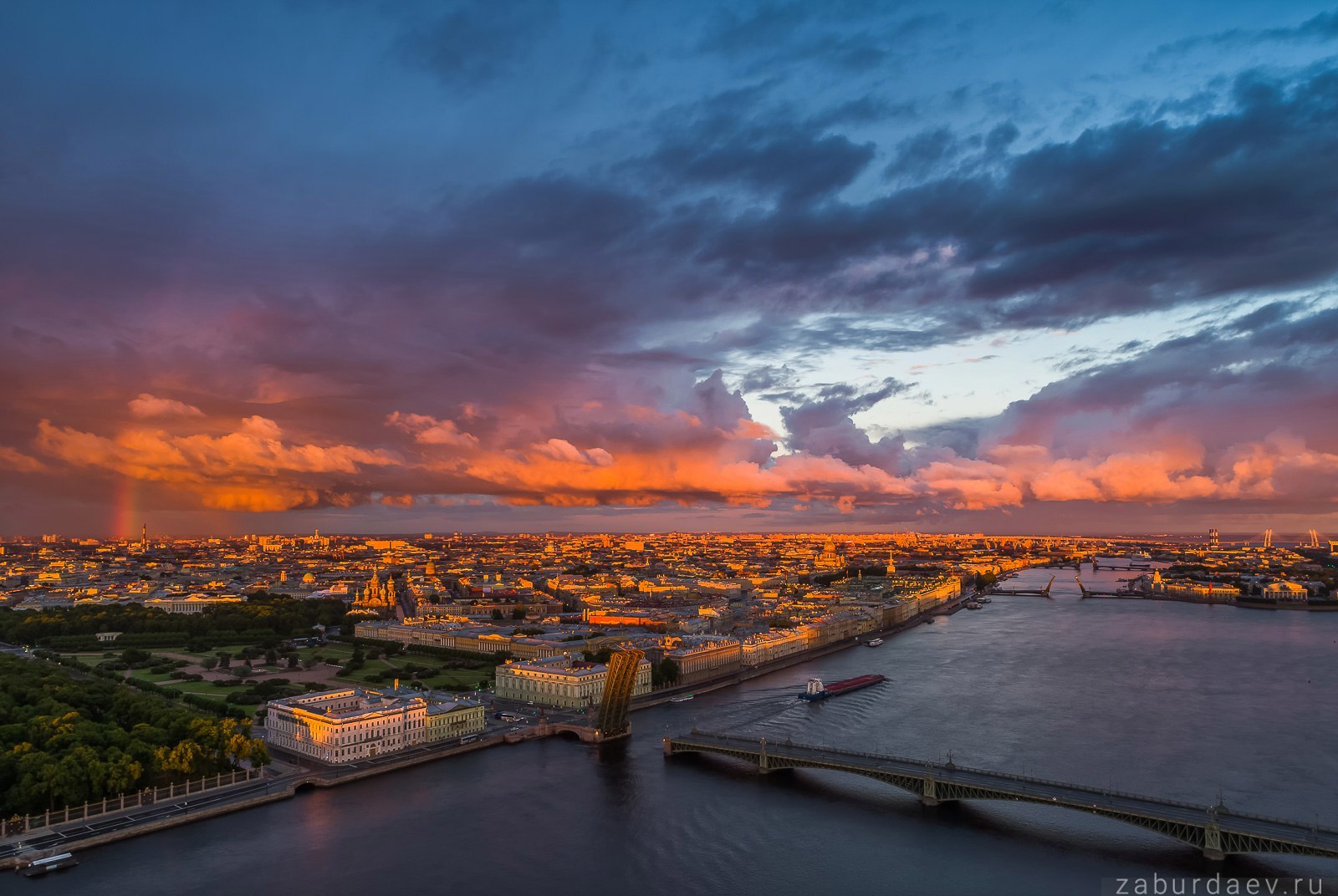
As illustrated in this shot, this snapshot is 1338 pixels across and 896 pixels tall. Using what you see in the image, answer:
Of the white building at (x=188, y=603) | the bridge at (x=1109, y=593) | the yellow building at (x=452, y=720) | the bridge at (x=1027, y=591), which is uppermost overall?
the white building at (x=188, y=603)

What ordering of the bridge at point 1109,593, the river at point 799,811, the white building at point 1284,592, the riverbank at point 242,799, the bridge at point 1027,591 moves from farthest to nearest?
the bridge at point 1027,591 < the bridge at point 1109,593 < the white building at point 1284,592 < the riverbank at point 242,799 < the river at point 799,811

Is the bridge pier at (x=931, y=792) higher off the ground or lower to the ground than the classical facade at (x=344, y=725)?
lower

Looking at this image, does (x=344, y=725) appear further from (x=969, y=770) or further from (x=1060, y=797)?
(x=1060, y=797)

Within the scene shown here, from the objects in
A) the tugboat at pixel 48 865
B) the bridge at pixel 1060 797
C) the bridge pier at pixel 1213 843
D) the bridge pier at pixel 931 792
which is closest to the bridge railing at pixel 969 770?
the bridge at pixel 1060 797

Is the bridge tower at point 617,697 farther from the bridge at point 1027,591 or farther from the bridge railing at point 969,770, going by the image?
the bridge at point 1027,591

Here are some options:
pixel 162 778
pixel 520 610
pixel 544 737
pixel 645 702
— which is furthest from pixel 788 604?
pixel 162 778
